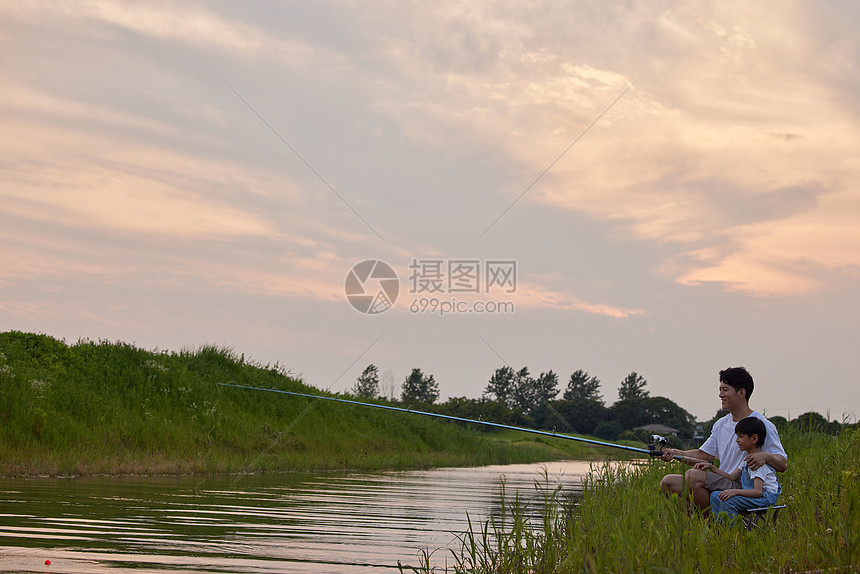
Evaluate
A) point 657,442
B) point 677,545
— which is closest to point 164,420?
point 657,442

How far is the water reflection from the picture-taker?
19.9 ft

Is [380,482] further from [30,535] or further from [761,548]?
[761,548]

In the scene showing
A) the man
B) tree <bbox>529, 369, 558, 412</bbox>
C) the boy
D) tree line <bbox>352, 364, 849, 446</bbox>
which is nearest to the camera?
the boy

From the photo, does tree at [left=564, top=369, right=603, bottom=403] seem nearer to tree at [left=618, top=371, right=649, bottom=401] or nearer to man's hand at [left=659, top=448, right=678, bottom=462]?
tree at [left=618, top=371, right=649, bottom=401]

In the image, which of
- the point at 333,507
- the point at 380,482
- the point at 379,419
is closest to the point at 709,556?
the point at 333,507

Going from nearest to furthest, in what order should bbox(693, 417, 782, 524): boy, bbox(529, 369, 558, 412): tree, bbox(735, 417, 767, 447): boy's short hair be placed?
bbox(693, 417, 782, 524): boy → bbox(735, 417, 767, 447): boy's short hair → bbox(529, 369, 558, 412): tree

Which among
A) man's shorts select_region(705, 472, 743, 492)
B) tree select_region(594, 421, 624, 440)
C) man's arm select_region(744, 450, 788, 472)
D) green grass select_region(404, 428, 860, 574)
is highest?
tree select_region(594, 421, 624, 440)

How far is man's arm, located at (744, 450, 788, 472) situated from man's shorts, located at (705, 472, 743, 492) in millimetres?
343

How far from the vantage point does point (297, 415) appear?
2319 centimetres

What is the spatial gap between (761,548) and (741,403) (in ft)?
6.36

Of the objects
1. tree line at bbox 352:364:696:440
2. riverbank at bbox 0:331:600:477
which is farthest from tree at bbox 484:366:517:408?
riverbank at bbox 0:331:600:477

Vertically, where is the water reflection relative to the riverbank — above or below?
below

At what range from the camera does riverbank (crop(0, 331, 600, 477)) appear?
1495 cm

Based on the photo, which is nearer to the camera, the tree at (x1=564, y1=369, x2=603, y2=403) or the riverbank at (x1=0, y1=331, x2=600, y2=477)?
the riverbank at (x1=0, y1=331, x2=600, y2=477)
